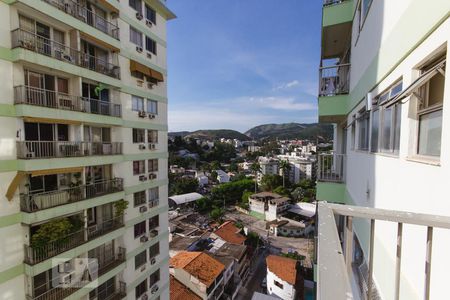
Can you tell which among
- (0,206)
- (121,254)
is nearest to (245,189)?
(121,254)

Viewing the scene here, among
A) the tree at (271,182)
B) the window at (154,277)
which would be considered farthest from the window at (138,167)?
the tree at (271,182)

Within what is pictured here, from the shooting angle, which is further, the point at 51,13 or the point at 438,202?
the point at 51,13

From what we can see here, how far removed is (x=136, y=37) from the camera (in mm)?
8789

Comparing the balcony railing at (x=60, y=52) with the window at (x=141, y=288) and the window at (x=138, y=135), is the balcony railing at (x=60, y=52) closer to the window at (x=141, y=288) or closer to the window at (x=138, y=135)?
the window at (x=138, y=135)

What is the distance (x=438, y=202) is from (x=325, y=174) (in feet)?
17.9

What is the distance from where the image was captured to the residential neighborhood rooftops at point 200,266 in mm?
17062

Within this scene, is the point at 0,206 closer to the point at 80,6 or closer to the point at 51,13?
the point at 51,13

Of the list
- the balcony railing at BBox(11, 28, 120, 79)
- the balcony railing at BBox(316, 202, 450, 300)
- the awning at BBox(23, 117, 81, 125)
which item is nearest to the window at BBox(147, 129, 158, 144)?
the balcony railing at BBox(11, 28, 120, 79)

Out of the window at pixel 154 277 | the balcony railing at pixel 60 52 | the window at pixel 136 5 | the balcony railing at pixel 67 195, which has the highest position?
the window at pixel 136 5

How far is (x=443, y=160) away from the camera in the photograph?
5.47 feet

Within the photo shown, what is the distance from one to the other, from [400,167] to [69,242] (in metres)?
7.90

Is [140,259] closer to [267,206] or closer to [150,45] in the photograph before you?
[150,45]

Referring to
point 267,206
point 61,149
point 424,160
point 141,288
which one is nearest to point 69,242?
point 61,149

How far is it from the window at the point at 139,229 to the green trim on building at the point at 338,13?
9.74 meters
